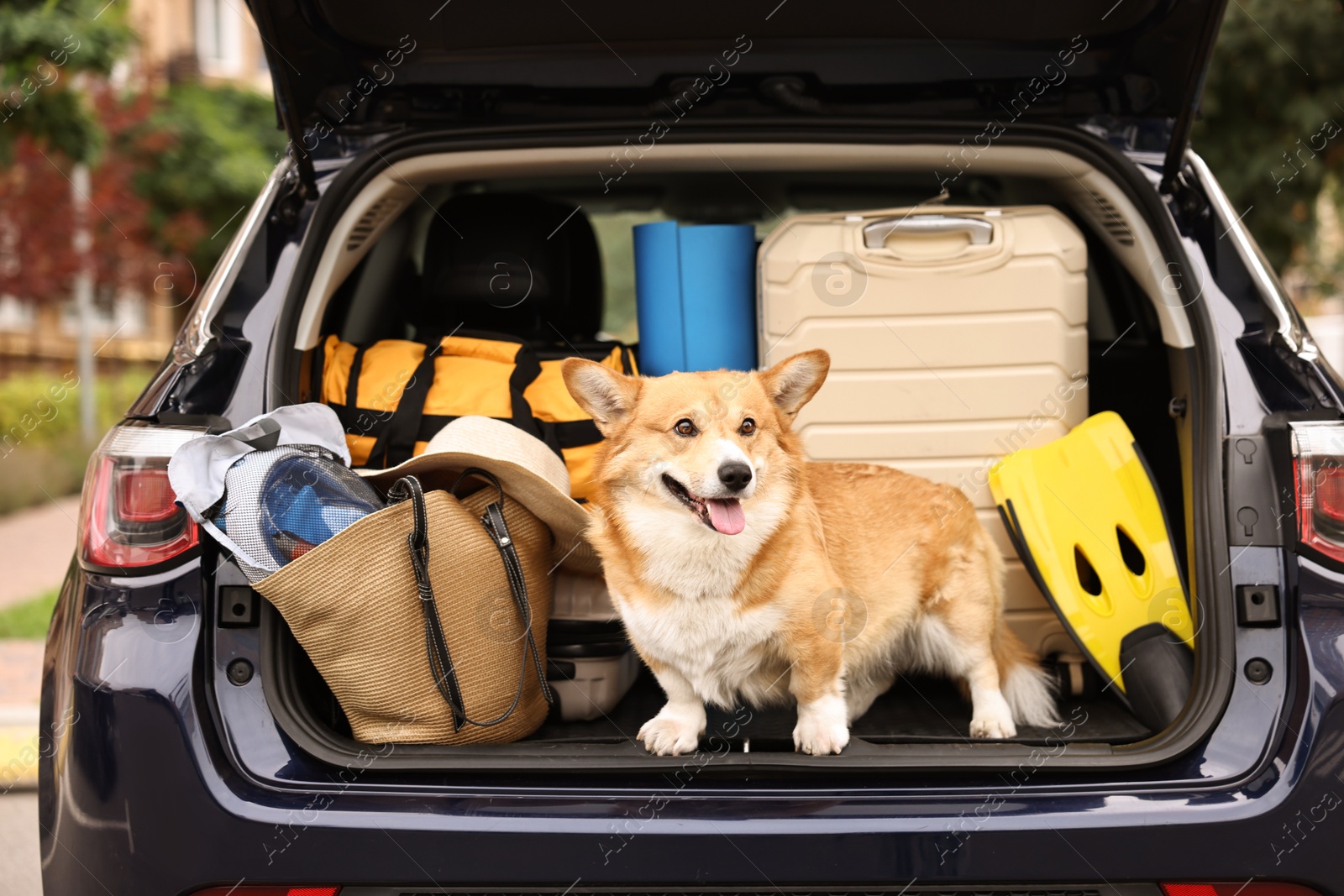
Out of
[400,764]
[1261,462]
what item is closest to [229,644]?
[400,764]

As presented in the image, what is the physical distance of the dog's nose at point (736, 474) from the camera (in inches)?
86.0

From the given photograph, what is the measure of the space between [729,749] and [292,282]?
1314 millimetres

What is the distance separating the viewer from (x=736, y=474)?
86.1 inches

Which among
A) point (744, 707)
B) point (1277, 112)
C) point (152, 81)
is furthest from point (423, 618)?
point (152, 81)

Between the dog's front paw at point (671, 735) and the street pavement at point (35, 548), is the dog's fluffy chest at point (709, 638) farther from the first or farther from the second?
the street pavement at point (35, 548)

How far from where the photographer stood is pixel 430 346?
2736mm

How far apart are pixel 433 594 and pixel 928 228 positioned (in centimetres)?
156

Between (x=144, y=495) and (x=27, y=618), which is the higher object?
(x=144, y=495)

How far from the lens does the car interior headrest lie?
286 cm

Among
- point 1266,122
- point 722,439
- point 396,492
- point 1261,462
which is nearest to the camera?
point 1261,462

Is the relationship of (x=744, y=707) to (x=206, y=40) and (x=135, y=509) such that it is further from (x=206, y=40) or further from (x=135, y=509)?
(x=206, y=40)

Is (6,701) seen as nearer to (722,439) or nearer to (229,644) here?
(229,644)

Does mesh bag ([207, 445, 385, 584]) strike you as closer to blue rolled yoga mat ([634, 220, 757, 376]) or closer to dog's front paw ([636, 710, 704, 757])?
dog's front paw ([636, 710, 704, 757])

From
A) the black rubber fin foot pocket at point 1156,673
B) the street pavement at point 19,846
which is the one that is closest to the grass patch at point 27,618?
the street pavement at point 19,846
